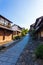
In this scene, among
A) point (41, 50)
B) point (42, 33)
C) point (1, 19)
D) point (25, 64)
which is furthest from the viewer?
point (1, 19)

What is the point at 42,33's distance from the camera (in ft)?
62.6

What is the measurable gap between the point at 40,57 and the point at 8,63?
2.19m

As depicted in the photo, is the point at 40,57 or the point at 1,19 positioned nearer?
the point at 40,57

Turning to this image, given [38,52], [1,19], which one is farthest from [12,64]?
[1,19]

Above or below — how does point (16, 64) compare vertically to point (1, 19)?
below

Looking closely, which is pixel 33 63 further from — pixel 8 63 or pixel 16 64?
pixel 8 63

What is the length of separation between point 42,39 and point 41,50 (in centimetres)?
1239

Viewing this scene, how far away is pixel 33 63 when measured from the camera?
639 cm

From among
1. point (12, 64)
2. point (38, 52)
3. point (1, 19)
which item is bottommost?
point (12, 64)

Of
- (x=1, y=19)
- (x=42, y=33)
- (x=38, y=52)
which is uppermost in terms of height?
(x=1, y=19)

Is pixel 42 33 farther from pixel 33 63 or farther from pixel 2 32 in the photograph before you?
pixel 33 63

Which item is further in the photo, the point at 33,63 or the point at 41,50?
the point at 41,50

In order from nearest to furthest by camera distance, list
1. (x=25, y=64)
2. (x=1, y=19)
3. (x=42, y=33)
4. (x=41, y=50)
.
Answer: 1. (x=25, y=64)
2. (x=41, y=50)
3. (x=42, y=33)
4. (x=1, y=19)

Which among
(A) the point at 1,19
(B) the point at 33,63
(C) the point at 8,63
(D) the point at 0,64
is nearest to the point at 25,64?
(B) the point at 33,63
